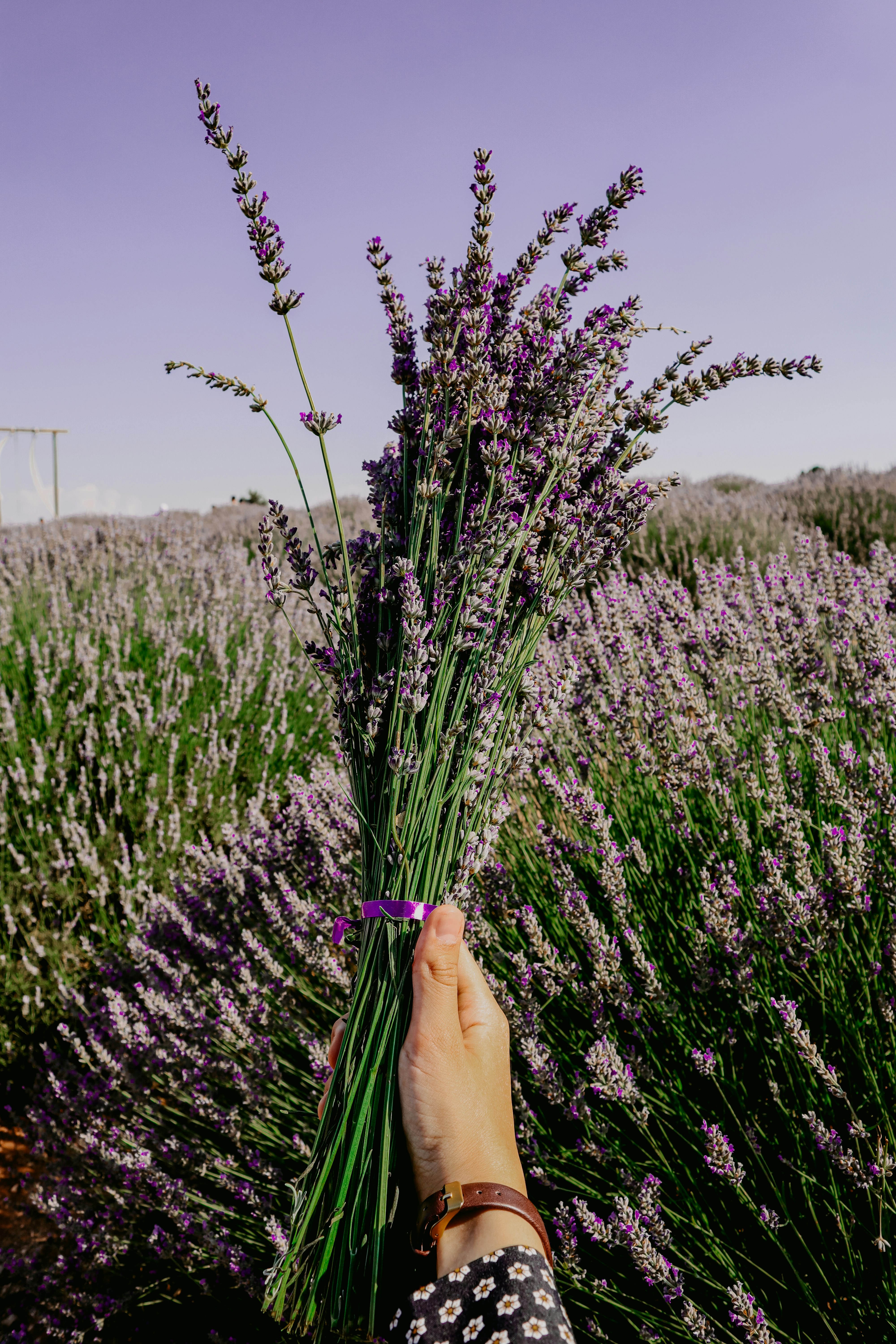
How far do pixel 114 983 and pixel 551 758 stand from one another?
2048 millimetres

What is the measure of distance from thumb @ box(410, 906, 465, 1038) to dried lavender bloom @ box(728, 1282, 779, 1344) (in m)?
0.65

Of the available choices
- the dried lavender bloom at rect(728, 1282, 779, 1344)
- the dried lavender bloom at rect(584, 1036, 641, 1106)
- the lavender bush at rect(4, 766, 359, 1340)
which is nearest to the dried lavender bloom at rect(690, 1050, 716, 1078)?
the dried lavender bloom at rect(584, 1036, 641, 1106)

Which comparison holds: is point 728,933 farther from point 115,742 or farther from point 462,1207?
point 115,742

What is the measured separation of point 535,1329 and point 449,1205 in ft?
0.62

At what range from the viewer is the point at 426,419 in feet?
4.47

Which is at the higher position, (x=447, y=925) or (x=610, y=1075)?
(x=447, y=925)

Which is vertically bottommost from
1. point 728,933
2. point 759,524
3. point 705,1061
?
point 705,1061

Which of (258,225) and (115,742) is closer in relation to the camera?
(258,225)

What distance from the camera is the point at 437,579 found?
1.38 metres

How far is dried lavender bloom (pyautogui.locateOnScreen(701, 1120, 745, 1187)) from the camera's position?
1475mm

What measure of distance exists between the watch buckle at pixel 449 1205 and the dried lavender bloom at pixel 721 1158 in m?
0.58

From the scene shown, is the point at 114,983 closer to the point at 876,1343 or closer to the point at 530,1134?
the point at 530,1134

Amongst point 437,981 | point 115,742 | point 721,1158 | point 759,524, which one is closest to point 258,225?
point 437,981

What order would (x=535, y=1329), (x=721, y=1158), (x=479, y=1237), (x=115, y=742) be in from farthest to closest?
(x=115, y=742) → (x=721, y=1158) → (x=479, y=1237) → (x=535, y=1329)
